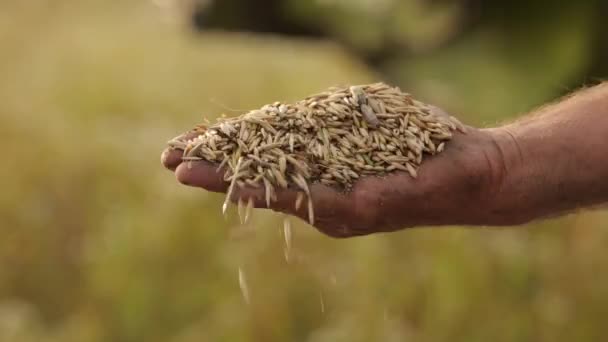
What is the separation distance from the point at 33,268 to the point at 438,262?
1797mm

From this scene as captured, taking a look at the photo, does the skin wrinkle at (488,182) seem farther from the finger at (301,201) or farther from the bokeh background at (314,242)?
the bokeh background at (314,242)

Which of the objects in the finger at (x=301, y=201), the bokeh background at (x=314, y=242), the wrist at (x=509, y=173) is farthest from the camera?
the bokeh background at (x=314, y=242)

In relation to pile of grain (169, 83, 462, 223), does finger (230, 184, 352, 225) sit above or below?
below

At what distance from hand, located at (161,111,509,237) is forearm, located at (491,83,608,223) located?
0.03 metres

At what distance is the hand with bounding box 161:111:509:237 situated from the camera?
1.66 m

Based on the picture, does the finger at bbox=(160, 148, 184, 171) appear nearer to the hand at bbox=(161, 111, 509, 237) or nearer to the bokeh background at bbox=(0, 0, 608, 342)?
the hand at bbox=(161, 111, 509, 237)

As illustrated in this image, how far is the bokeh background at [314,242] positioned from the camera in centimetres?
316

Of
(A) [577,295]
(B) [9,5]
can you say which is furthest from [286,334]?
(B) [9,5]

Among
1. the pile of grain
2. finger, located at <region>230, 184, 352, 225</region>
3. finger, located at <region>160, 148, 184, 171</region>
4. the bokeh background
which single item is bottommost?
the bokeh background

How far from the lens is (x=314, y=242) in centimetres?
344

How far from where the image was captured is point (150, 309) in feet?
11.2

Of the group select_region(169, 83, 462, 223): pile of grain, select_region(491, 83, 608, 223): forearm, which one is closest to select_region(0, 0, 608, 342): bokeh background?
select_region(169, 83, 462, 223): pile of grain

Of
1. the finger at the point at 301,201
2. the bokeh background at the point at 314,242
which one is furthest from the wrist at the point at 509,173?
the bokeh background at the point at 314,242

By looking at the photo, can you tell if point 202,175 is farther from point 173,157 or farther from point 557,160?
point 557,160
